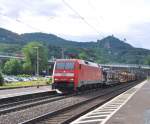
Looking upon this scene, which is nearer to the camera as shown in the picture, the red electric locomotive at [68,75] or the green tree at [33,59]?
the red electric locomotive at [68,75]

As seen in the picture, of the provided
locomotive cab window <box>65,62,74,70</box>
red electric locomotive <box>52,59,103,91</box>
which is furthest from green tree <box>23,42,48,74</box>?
locomotive cab window <box>65,62,74,70</box>

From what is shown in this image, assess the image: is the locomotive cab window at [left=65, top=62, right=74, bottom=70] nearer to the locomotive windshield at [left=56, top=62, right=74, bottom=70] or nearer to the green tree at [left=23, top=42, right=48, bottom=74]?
the locomotive windshield at [left=56, top=62, right=74, bottom=70]

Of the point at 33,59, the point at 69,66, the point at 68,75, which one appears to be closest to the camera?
the point at 68,75

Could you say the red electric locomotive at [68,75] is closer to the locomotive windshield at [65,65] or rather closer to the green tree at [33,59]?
the locomotive windshield at [65,65]

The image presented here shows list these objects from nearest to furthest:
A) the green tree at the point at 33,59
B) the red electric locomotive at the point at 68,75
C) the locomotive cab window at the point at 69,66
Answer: the red electric locomotive at the point at 68,75
the locomotive cab window at the point at 69,66
the green tree at the point at 33,59

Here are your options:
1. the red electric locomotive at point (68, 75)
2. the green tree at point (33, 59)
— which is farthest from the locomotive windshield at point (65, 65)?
the green tree at point (33, 59)

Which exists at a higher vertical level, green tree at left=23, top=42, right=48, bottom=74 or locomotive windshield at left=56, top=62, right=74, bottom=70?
green tree at left=23, top=42, right=48, bottom=74

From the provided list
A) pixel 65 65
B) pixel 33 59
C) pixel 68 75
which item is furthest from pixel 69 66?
pixel 33 59

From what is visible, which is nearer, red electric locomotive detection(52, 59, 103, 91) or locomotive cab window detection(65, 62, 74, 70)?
red electric locomotive detection(52, 59, 103, 91)

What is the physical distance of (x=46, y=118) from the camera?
20.0 meters

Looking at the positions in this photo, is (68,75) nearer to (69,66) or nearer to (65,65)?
(69,66)

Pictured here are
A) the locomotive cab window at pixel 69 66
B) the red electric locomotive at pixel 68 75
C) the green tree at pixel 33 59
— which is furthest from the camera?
the green tree at pixel 33 59

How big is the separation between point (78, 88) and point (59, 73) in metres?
3.00

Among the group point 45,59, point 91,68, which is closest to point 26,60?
point 45,59
